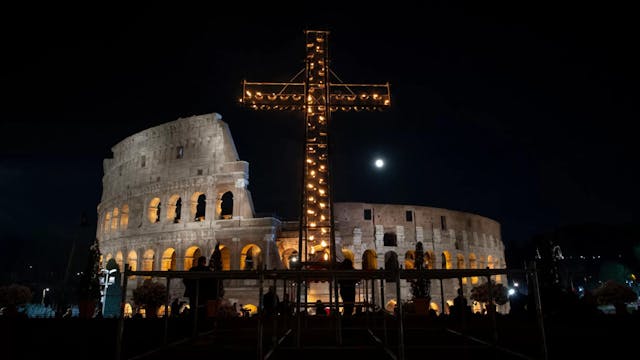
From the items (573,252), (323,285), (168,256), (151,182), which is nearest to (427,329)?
(323,285)

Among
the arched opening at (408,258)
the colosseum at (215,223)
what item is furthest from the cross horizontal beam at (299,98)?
the arched opening at (408,258)

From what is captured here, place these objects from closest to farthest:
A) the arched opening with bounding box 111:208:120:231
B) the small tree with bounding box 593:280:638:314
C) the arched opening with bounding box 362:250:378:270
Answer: the small tree with bounding box 593:280:638:314
the arched opening with bounding box 362:250:378:270
the arched opening with bounding box 111:208:120:231

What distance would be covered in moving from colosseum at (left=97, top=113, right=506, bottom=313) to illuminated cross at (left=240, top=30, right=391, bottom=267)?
6.12 metres

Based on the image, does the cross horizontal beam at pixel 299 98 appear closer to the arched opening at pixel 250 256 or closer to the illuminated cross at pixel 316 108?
the illuminated cross at pixel 316 108

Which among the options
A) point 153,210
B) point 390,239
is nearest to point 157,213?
point 153,210

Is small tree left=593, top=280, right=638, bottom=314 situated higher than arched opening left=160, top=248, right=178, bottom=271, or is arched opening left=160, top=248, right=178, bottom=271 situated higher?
arched opening left=160, top=248, right=178, bottom=271

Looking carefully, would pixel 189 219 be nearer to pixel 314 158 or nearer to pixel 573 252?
pixel 314 158

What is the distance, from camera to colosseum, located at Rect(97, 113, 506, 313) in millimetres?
27188

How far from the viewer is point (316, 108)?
2173cm

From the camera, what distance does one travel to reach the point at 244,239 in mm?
26797

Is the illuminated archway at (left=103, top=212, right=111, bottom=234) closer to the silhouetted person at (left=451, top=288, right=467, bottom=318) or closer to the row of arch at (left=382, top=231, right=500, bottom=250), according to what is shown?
the row of arch at (left=382, top=231, right=500, bottom=250)

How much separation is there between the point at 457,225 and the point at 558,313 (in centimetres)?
2244

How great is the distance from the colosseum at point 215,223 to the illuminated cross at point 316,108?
6.12m

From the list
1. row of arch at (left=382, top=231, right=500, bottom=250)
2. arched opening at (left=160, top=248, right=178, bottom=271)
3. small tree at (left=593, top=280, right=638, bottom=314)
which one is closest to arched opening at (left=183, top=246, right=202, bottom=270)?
arched opening at (left=160, top=248, right=178, bottom=271)
